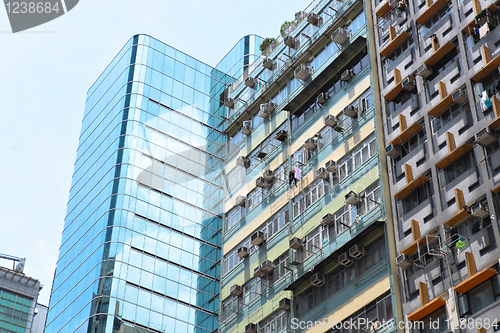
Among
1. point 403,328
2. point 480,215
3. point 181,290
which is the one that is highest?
point 181,290

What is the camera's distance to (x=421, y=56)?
41.4 metres

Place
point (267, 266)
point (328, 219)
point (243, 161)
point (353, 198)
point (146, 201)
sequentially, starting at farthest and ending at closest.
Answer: point (146, 201) < point (243, 161) < point (267, 266) < point (328, 219) < point (353, 198)

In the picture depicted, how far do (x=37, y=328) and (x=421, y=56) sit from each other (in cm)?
10832

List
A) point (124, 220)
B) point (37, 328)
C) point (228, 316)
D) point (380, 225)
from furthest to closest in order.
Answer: point (37, 328)
point (124, 220)
point (228, 316)
point (380, 225)

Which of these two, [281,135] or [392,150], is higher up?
[281,135]

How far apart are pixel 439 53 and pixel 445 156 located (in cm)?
664

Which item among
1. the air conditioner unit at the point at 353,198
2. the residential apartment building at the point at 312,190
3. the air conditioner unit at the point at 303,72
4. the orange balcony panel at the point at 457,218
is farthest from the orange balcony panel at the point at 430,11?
the orange balcony panel at the point at 457,218

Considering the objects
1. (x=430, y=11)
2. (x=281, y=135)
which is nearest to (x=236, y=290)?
(x=281, y=135)

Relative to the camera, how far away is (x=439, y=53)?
40.1 metres

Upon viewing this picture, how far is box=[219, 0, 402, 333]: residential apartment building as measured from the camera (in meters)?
39.3

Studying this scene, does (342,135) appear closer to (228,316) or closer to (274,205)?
(274,205)

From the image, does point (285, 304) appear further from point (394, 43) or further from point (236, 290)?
point (394, 43)

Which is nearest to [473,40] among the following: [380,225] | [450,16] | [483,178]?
[450,16]

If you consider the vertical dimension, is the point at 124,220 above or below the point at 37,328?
below
